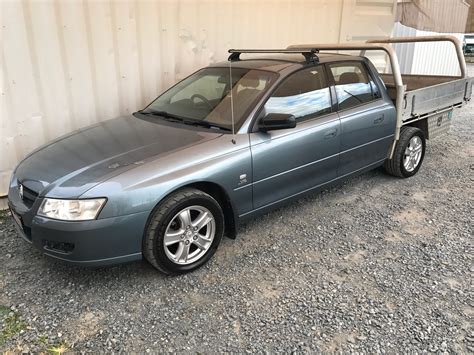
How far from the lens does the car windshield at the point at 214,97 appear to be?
10.9 ft

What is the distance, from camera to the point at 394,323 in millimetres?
2477

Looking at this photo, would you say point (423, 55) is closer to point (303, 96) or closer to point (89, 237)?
point (303, 96)

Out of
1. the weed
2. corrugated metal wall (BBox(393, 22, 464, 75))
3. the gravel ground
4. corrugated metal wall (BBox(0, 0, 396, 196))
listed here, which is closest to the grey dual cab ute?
the gravel ground

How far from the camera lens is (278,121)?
10.2 feet

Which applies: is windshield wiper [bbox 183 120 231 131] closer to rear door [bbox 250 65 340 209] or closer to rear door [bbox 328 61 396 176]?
rear door [bbox 250 65 340 209]

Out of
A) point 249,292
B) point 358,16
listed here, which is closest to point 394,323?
point 249,292

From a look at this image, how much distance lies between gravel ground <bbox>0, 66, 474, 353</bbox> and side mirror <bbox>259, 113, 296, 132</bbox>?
3.31 ft

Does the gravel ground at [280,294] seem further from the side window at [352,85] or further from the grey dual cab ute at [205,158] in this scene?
the side window at [352,85]

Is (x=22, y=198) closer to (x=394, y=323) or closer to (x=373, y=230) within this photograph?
(x=394, y=323)

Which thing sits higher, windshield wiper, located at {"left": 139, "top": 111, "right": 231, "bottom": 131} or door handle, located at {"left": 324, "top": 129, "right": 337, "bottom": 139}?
windshield wiper, located at {"left": 139, "top": 111, "right": 231, "bottom": 131}

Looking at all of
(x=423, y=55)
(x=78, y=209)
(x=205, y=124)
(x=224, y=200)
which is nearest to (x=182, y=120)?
(x=205, y=124)

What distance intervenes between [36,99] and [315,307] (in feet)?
11.2

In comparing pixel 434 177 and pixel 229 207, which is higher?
pixel 229 207

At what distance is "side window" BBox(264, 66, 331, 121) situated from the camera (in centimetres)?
338
